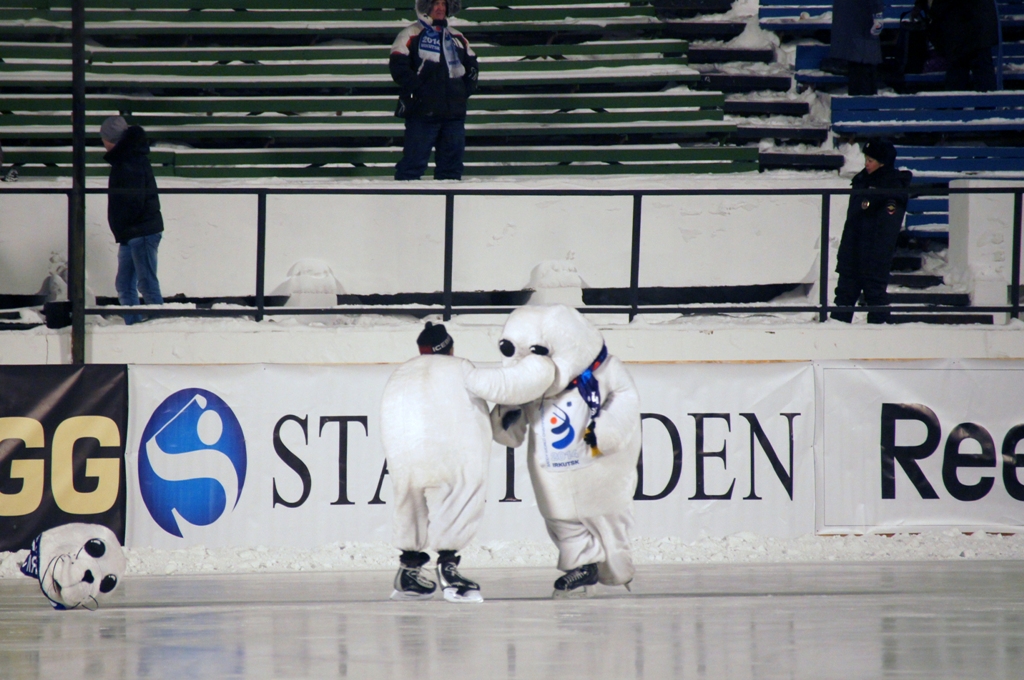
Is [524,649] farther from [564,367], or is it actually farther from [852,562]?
[852,562]

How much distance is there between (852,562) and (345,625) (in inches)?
139

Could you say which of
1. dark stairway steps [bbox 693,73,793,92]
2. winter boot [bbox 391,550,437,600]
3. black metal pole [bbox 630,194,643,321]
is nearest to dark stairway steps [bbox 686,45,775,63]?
dark stairway steps [bbox 693,73,793,92]

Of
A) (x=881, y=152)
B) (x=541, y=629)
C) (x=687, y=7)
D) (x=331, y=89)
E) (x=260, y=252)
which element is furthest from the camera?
(x=687, y=7)

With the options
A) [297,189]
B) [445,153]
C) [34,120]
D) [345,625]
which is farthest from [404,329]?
[34,120]

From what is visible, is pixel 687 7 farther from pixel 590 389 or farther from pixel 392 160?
pixel 590 389

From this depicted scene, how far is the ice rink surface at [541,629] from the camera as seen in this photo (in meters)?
4.71

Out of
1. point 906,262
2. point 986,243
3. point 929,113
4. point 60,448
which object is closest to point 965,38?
point 929,113

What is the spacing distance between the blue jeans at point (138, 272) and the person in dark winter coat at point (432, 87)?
2234 mm

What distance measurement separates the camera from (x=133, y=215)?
28.4 feet

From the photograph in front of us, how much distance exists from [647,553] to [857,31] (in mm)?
5749

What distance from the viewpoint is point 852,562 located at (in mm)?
7691

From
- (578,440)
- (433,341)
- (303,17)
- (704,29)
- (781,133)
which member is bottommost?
(578,440)

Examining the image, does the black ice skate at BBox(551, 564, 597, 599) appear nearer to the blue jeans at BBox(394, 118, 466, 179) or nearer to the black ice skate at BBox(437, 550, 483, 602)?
the black ice skate at BBox(437, 550, 483, 602)

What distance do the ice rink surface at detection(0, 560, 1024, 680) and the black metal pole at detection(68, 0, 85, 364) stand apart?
1703mm
